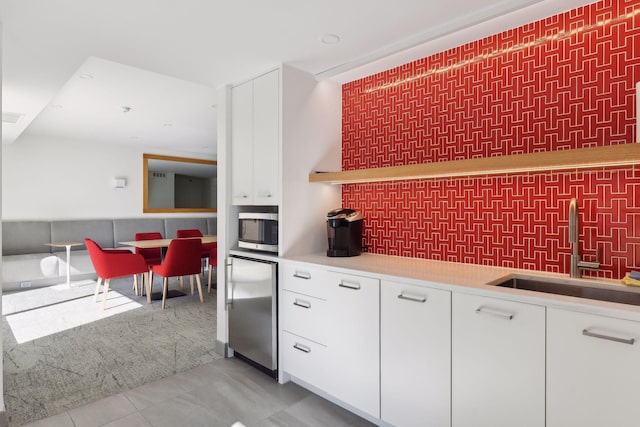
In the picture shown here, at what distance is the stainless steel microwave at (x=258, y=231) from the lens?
2.65 metres

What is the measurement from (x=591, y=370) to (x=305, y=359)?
1574 mm

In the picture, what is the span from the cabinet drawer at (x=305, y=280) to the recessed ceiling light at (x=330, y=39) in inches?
56.8

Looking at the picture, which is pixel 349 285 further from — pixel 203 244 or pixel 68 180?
pixel 68 180

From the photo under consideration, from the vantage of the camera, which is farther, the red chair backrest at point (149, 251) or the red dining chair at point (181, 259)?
the red chair backrest at point (149, 251)

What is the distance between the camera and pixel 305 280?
236cm

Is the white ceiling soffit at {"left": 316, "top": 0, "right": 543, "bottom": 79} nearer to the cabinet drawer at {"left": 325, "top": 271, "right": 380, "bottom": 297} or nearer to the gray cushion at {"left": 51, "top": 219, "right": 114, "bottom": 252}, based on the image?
the cabinet drawer at {"left": 325, "top": 271, "right": 380, "bottom": 297}

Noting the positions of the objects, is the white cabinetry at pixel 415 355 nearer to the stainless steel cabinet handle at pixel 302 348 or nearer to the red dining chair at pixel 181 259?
the stainless steel cabinet handle at pixel 302 348

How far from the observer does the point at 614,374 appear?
129 cm

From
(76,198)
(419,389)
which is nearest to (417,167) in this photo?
(419,389)

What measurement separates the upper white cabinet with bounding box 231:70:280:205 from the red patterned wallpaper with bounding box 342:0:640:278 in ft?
2.41

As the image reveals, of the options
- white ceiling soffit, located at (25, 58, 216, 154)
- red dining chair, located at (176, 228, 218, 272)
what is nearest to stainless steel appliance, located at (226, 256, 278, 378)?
white ceiling soffit, located at (25, 58, 216, 154)

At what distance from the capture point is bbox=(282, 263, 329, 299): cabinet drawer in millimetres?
2262

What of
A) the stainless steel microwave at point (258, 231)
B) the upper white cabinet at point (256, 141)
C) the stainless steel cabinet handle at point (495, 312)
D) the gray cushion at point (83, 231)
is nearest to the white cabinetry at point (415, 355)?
the stainless steel cabinet handle at point (495, 312)

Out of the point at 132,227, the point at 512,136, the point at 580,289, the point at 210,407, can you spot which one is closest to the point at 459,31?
Answer: the point at 512,136
